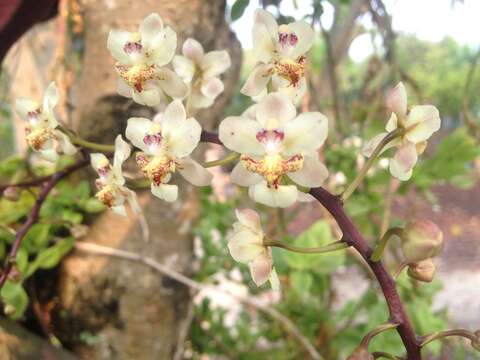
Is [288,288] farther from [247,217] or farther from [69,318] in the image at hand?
[247,217]

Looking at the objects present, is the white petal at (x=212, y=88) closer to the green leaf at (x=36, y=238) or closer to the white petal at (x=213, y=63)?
the white petal at (x=213, y=63)

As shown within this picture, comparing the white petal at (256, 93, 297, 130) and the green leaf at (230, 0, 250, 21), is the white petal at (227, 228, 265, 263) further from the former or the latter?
the green leaf at (230, 0, 250, 21)

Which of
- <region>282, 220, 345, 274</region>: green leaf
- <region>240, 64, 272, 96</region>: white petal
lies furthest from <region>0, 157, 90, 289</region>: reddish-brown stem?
<region>282, 220, 345, 274</region>: green leaf

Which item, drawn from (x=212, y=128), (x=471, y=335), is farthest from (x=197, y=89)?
(x=212, y=128)

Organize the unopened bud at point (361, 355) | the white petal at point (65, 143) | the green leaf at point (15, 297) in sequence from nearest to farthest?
the unopened bud at point (361, 355), the white petal at point (65, 143), the green leaf at point (15, 297)

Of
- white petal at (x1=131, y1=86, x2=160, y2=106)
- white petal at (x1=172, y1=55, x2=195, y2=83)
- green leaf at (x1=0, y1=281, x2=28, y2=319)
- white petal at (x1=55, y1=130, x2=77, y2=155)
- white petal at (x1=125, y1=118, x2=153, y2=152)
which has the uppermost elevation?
white petal at (x1=172, y1=55, x2=195, y2=83)

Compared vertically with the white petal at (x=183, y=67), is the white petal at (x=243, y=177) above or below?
below

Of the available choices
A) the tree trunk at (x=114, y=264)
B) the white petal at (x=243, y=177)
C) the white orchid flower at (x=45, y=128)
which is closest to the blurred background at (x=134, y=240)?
the tree trunk at (x=114, y=264)
